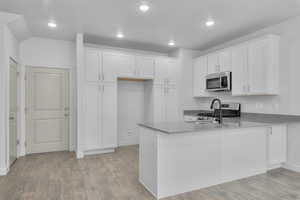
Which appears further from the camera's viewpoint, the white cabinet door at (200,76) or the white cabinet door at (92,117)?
the white cabinet door at (200,76)

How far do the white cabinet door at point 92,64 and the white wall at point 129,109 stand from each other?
95 cm

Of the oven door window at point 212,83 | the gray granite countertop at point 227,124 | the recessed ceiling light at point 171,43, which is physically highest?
the recessed ceiling light at point 171,43

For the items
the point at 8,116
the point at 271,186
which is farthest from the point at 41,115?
the point at 271,186

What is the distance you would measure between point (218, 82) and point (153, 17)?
2160 millimetres

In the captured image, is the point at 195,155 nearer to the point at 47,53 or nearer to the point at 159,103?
the point at 159,103

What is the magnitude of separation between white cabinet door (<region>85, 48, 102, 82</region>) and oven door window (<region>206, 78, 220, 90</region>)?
274cm

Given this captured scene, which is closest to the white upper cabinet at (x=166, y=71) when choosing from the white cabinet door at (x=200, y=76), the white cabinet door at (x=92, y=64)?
the white cabinet door at (x=200, y=76)

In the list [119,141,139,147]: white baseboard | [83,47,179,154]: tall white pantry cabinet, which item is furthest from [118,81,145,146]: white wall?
[83,47,179,154]: tall white pantry cabinet

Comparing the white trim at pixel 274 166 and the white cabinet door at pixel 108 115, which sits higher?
the white cabinet door at pixel 108 115

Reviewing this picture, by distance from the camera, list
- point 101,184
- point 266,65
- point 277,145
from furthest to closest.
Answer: point 266,65 → point 277,145 → point 101,184

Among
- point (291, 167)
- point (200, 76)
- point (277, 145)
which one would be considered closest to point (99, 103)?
point (200, 76)

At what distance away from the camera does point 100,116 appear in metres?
4.30

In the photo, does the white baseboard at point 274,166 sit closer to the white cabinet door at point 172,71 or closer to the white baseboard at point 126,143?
the white cabinet door at point 172,71

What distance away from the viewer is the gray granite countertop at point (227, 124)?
2312mm
